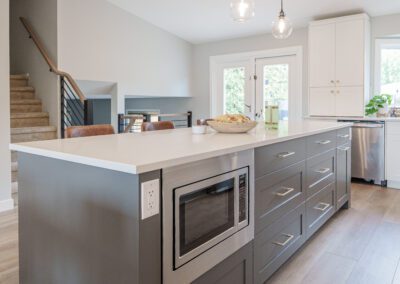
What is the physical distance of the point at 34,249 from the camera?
1.66 metres

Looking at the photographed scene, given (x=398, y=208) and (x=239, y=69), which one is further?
(x=239, y=69)

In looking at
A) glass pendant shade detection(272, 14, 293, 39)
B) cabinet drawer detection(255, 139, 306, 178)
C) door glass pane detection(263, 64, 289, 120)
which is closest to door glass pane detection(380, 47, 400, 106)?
door glass pane detection(263, 64, 289, 120)

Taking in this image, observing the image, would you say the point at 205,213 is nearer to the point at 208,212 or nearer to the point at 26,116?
the point at 208,212

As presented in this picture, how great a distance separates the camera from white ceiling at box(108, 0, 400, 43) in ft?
15.5

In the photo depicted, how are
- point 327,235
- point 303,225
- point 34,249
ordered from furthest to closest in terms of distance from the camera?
point 327,235 < point 303,225 < point 34,249

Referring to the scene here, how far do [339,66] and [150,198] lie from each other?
15.1 feet

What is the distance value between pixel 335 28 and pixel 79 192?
4741 mm

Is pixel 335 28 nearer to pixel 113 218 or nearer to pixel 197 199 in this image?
pixel 197 199

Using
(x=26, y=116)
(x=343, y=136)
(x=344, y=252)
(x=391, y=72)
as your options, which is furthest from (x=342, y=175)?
(x=26, y=116)

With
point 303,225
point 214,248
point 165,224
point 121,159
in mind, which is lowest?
point 303,225

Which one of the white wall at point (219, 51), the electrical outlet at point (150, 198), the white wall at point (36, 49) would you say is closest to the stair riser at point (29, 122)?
the white wall at point (36, 49)

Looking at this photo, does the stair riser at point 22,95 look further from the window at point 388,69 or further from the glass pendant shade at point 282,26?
the window at point 388,69

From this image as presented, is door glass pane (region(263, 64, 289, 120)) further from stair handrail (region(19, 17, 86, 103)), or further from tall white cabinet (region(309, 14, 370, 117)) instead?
stair handrail (region(19, 17, 86, 103))

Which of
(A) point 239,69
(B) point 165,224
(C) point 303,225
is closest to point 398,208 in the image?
(C) point 303,225
